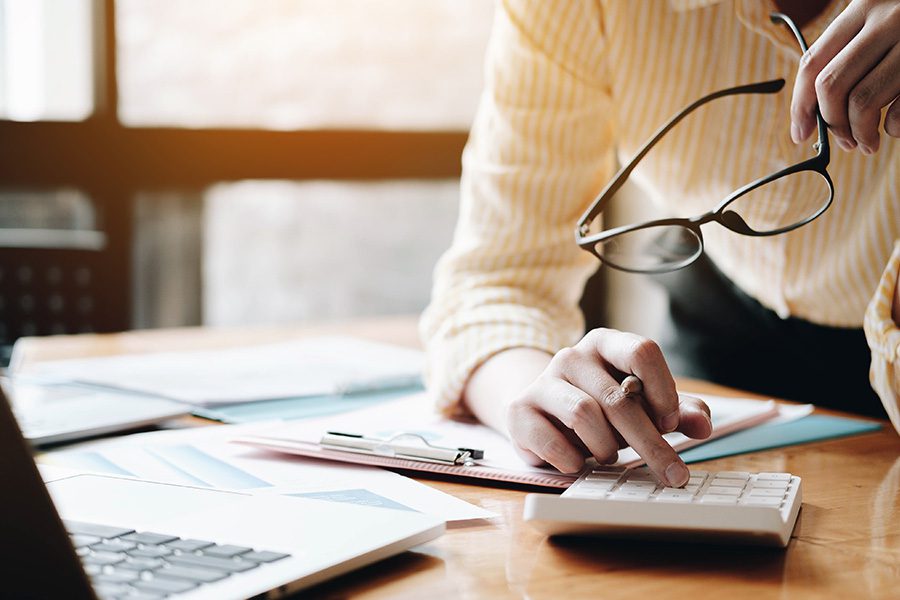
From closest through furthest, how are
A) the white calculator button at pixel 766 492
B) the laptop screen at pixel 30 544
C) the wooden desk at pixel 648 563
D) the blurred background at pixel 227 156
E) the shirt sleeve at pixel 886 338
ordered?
the laptop screen at pixel 30 544 → the wooden desk at pixel 648 563 → the white calculator button at pixel 766 492 → the shirt sleeve at pixel 886 338 → the blurred background at pixel 227 156

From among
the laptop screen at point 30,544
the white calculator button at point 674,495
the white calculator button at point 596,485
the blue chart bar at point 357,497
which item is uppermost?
the laptop screen at point 30,544

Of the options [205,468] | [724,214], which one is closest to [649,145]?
[724,214]

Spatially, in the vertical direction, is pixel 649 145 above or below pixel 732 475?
above

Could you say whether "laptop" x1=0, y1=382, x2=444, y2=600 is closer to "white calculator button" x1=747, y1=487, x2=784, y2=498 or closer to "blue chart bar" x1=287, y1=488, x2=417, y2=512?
"blue chart bar" x1=287, y1=488, x2=417, y2=512

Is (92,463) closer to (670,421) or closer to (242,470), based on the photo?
(242,470)

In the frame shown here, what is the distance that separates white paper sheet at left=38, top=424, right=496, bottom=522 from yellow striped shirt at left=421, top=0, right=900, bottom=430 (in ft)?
0.94

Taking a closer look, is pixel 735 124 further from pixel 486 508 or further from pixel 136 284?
pixel 136 284

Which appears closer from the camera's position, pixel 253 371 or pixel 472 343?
pixel 472 343

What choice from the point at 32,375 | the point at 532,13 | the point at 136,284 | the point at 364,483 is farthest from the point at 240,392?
the point at 136,284

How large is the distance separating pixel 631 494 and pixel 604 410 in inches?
3.3

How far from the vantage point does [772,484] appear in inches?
25.4

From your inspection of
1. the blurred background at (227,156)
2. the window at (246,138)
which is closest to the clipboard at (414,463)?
the blurred background at (227,156)

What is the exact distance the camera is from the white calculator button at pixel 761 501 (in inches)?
23.5

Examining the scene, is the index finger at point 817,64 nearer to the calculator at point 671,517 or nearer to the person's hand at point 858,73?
the person's hand at point 858,73
